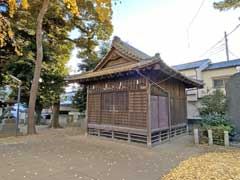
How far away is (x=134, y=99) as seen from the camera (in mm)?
8289

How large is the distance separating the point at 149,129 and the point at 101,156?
2.46 m

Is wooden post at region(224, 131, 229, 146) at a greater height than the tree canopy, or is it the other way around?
the tree canopy

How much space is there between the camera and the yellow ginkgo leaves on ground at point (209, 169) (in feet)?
13.5

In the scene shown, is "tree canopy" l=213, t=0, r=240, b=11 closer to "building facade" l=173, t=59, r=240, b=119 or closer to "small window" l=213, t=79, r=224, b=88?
"building facade" l=173, t=59, r=240, b=119

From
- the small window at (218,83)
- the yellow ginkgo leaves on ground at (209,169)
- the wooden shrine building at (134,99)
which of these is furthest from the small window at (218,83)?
the yellow ginkgo leaves on ground at (209,169)

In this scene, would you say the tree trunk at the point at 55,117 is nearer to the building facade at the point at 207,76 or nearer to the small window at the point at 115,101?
the small window at the point at 115,101

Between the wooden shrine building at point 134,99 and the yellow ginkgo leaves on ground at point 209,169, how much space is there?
250cm

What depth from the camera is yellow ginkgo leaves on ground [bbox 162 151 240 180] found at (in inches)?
162

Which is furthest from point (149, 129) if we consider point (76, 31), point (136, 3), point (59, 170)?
point (76, 31)

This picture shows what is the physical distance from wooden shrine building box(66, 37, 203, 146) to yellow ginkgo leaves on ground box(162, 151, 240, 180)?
2.50 metres

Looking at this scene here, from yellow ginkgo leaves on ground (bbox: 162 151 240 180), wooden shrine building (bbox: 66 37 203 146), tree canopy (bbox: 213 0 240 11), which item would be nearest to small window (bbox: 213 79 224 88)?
wooden shrine building (bbox: 66 37 203 146)

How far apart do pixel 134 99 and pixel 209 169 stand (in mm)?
4313

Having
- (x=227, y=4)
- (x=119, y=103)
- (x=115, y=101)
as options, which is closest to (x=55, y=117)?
(x=115, y=101)

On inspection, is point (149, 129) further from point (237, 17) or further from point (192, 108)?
point (192, 108)
